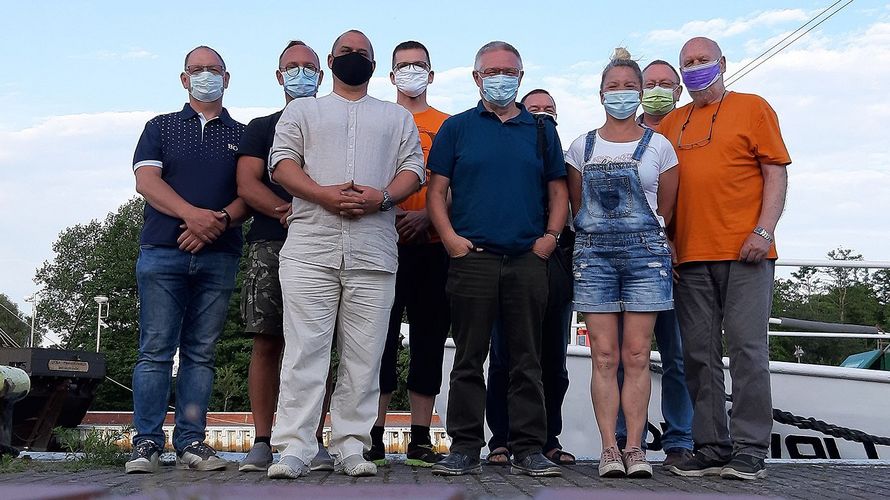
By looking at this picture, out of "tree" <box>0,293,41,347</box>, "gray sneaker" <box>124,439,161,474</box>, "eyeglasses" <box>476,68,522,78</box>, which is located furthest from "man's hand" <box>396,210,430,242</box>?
"tree" <box>0,293,41,347</box>

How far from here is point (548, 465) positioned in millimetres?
4480

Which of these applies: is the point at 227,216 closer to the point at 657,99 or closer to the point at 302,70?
the point at 302,70

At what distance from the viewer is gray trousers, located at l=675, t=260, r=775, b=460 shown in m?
4.74

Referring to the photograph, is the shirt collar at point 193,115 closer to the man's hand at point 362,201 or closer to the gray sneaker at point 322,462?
the man's hand at point 362,201

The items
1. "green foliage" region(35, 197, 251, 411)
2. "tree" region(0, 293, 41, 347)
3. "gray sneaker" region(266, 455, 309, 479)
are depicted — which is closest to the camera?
"gray sneaker" region(266, 455, 309, 479)

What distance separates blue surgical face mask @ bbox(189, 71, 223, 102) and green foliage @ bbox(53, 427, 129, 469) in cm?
192

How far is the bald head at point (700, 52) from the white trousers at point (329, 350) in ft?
6.45

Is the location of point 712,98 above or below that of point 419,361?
above

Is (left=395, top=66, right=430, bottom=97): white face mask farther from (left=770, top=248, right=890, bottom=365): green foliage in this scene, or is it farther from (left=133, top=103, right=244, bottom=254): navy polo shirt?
(left=770, top=248, right=890, bottom=365): green foliage

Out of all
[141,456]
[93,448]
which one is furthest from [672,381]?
[93,448]

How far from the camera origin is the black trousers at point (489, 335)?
4.66 meters

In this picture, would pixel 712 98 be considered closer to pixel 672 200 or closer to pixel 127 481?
pixel 672 200

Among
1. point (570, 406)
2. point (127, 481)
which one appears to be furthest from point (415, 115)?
point (570, 406)

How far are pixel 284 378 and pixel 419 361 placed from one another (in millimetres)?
921
